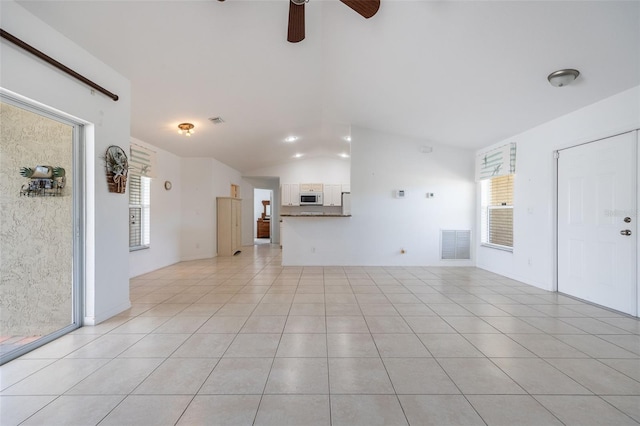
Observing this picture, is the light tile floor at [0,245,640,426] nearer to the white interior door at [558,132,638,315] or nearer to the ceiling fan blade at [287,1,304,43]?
the white interior door at [558,132,638,315]

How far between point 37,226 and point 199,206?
4.21 m

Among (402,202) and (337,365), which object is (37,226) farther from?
(402,202)

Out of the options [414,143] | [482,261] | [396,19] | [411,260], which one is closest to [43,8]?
[396,19]

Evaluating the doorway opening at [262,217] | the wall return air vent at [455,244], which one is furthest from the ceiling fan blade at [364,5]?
the doorway opening at [262,217]

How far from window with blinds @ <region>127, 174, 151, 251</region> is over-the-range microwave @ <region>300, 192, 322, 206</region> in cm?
403

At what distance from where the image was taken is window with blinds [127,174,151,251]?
4855mm

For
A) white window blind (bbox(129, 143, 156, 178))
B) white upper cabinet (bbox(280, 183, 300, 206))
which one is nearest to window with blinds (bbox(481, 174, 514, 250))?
white upper cabinet (bbox(280, 183, 300, 206))

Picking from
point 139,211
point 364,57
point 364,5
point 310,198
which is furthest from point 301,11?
point 310,198

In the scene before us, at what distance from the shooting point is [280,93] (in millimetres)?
3873

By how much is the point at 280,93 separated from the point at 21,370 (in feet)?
12.4

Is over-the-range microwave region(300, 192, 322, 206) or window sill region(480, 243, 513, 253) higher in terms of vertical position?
over-the-range microwave region(300, 192, 322, 206)

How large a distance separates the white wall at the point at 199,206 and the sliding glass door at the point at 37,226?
390 centimetres

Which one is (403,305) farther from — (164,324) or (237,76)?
(237,76)

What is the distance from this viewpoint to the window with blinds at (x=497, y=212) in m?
4.74
